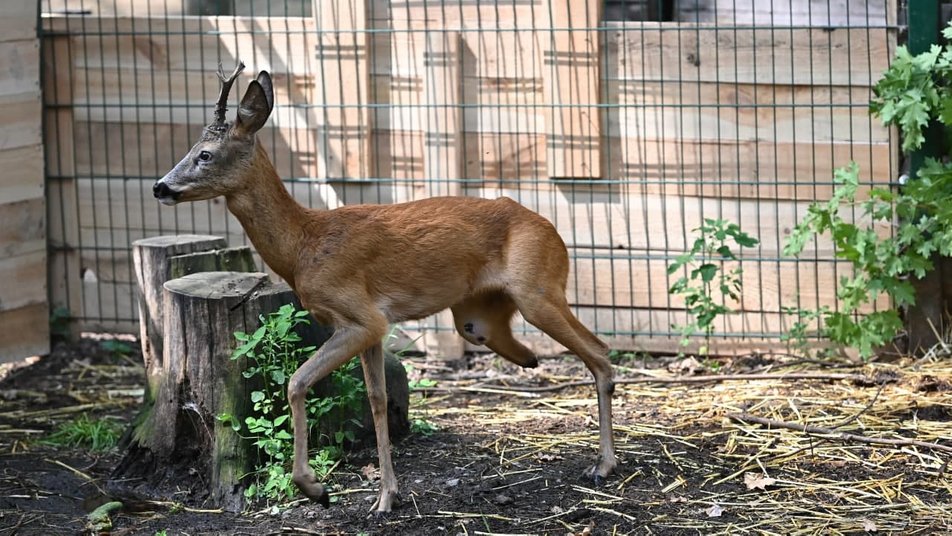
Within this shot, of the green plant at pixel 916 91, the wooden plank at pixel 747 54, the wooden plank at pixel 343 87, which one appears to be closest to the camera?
the green plant at pixel 916 91

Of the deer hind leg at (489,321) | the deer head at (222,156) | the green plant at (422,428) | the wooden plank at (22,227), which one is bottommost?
the green plant at (422,428)

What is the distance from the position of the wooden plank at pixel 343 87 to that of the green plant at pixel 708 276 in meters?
2.22

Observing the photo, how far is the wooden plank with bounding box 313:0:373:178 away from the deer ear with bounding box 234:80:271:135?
2.94 m

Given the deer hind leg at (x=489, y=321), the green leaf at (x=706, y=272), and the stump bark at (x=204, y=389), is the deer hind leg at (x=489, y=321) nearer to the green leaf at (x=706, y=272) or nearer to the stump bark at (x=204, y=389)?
the stump bark at (x=204, y=389)

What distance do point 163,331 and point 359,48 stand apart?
8.55 ft

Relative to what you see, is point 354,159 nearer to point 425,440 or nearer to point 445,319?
point 445,319

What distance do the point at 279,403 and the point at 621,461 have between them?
1.67 m

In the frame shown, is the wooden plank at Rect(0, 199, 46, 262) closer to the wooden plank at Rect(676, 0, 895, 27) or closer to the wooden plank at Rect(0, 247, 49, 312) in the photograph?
the wooden plank at Rect(0, 247, 49, 312)

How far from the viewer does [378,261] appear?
5734 millimetres

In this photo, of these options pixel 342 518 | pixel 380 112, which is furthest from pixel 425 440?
pixel 380 112

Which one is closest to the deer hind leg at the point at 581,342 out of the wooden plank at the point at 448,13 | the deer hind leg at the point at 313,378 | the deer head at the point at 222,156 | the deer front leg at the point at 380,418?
the deer front leg at the point at 380,418

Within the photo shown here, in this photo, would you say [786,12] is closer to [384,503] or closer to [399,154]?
[399,154]

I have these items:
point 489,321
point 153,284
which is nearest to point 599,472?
point 489,321

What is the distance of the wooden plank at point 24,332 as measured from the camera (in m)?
8.68
